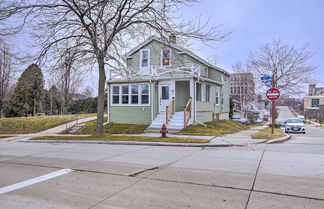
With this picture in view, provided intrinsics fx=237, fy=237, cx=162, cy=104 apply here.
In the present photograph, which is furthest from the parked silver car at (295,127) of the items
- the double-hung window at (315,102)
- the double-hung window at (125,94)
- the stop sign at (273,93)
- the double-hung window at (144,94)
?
the double-hung window at (315,102)

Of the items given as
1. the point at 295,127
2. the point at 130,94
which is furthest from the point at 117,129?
the point at 295,127

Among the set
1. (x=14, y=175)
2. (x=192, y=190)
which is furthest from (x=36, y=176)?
(x=192, y=190)

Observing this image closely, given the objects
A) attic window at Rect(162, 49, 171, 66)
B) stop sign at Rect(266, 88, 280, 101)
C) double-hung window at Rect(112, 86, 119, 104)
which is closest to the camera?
stop sign at Rect(266, 88, 280, 101)

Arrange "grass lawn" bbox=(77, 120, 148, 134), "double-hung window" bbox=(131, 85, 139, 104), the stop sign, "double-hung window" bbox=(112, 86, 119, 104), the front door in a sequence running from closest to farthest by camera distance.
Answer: the stop sign, "grass lawn" bbox=(77, 120, 148, 134), the front door, "double-hung window" bbox=(131, 85, 139, 104), "double-hung window" bbox=(112, 86, 119, 104)

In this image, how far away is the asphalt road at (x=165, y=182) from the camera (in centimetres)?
398

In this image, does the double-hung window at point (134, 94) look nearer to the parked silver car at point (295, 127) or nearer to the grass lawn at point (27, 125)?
the grass lawn at point (27, 125)

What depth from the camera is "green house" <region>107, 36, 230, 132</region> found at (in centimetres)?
1645

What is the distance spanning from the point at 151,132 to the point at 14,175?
32.9 feet

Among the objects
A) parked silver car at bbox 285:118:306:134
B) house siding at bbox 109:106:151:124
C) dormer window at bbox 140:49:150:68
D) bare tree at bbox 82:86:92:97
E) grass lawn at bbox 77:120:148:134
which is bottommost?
parked silver car at bbox 285:118:306:134

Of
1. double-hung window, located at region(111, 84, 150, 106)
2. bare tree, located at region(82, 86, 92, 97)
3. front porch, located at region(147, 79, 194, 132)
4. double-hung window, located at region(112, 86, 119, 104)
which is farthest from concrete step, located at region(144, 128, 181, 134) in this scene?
bare tree, located at region(82, 86, 92, 97)

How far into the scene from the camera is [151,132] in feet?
50.6

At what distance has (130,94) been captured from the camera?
1830 cm

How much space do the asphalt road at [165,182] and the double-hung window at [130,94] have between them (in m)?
10.3

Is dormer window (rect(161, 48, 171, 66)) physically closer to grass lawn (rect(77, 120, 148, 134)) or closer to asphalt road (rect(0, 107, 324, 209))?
grass lawn (rect(77, 120, 148, 134))
